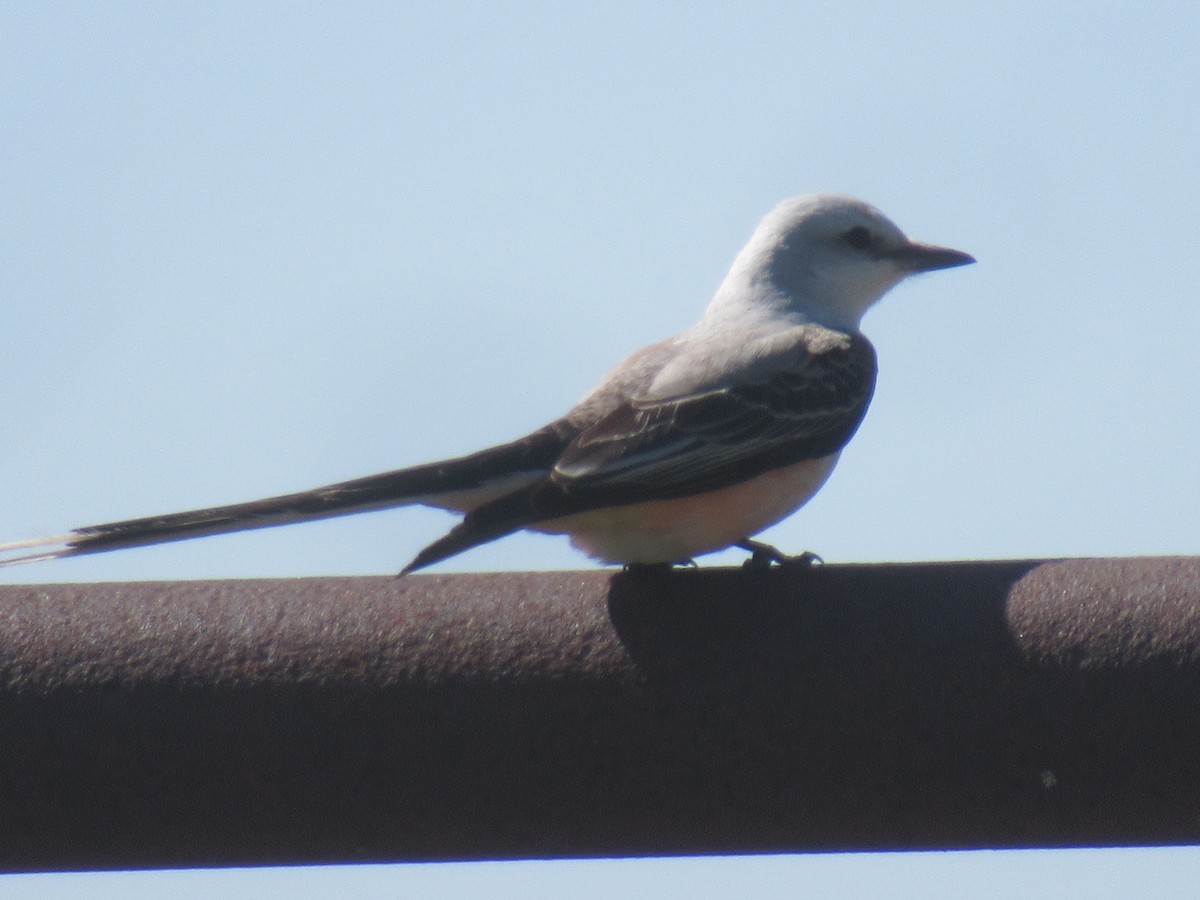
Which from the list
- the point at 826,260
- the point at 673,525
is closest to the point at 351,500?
the point at 673,525

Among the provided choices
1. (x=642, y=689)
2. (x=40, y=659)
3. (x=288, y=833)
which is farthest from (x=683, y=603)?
(x=40, y=659)

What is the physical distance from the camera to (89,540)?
3.04 meters

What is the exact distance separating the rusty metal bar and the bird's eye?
3.48 m

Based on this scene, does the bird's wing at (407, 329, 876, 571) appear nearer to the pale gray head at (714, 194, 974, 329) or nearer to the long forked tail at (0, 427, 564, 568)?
the long forked tail at (0, 427, 564, 568)

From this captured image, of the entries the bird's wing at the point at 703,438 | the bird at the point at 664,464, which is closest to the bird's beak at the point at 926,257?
the bird at the point at 664,464

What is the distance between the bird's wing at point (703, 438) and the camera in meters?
3.50

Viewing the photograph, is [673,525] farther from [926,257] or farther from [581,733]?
[926,257]

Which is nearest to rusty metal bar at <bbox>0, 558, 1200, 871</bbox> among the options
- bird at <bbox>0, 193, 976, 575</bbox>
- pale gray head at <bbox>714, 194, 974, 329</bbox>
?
bird at <bbox>0, 193, 976, 575</bbox>

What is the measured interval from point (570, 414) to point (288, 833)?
208 cm

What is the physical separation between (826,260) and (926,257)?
487 millimetres

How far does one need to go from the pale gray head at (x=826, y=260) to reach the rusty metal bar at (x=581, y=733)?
3.20m

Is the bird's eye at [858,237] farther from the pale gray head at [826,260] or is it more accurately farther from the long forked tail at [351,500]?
the long forked tail at [351,500]

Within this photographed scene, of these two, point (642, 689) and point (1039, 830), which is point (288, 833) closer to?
point (642, 689)

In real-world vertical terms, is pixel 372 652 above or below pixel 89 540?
below
